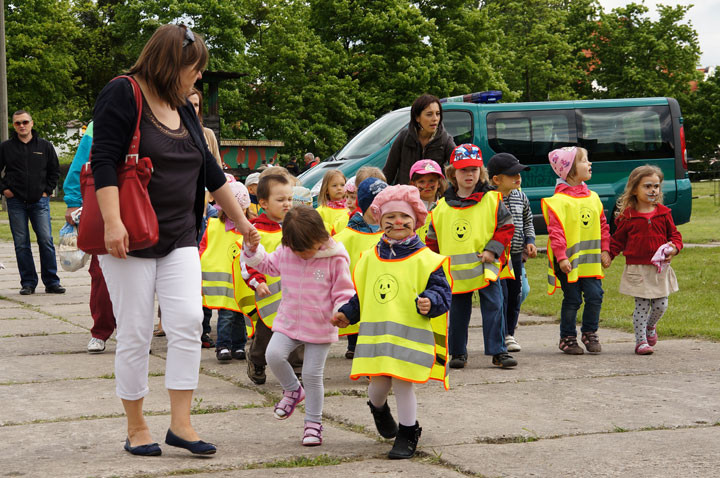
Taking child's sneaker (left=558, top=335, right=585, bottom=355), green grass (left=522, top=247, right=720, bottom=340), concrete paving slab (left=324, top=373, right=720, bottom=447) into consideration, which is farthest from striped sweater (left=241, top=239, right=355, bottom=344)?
green grass (left=522, top=247, right=720, bottom=340)

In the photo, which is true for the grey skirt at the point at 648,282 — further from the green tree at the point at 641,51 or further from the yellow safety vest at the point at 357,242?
the green tree at the point at 641,51

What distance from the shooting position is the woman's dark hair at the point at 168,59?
414 centimetres

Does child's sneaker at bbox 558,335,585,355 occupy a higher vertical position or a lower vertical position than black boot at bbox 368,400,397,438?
lower

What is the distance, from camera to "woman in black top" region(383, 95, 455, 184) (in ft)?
24.3

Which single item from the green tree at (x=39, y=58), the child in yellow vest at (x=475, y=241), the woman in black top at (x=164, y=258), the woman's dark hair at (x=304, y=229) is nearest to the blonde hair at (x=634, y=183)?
the child in yellow vest at (x=475, y=241)

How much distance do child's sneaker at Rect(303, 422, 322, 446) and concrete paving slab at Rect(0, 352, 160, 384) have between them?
229 cm

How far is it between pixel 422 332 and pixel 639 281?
11.3ft

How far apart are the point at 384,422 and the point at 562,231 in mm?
3268

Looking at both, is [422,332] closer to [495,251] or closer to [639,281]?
[495,251]

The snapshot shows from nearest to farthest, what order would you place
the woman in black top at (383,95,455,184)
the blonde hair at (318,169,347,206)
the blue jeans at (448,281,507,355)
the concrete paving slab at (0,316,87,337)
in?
the blue jeans at (448,281,507,355) → the woman in black top at (383,95,455,184) → the blonde hair at (318,169,347,206) → the concrete paving slab at (0,316,87,337)

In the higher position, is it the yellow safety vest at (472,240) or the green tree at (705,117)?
the green tree at (705,117)

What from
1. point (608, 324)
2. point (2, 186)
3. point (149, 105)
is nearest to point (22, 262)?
point (2, 186)

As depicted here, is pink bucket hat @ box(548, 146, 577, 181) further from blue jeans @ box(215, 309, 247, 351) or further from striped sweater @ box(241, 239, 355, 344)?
striped sweater @ box(241, 239, 355, 344)

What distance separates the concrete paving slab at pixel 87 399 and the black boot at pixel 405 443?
109cm
